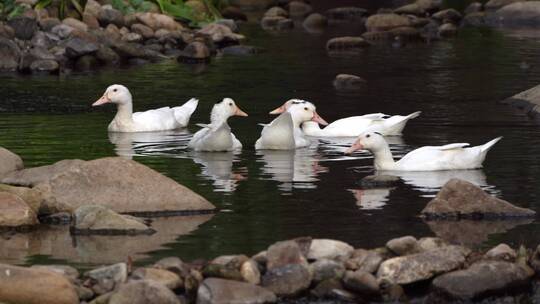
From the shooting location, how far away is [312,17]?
43.4m

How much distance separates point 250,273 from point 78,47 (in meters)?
21.0

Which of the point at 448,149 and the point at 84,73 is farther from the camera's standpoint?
the point at 84,73

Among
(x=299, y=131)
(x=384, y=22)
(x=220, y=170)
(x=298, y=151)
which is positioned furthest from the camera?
(x=384, y=22)

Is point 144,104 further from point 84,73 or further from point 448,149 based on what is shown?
point 448,149

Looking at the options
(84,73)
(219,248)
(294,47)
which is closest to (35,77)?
(84,73)

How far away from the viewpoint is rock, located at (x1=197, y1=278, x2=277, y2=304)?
1113 cm

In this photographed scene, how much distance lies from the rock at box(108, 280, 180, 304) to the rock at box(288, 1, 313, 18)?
36250 millimetres

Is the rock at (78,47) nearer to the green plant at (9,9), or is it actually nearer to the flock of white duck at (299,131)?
the green plant at (9,9)

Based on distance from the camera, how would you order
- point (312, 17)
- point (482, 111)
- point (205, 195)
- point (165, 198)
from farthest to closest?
point (312, 17) < point (482, 111) < point (205, 195) < point (165, 198)

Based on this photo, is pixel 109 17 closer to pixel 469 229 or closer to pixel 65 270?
pixel 469 229

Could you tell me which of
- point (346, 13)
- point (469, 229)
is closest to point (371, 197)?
point (469, 229)

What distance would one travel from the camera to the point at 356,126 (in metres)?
20.8

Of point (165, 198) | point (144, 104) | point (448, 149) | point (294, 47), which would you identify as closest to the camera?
point (165, 198)

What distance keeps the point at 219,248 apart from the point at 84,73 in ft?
59.0
